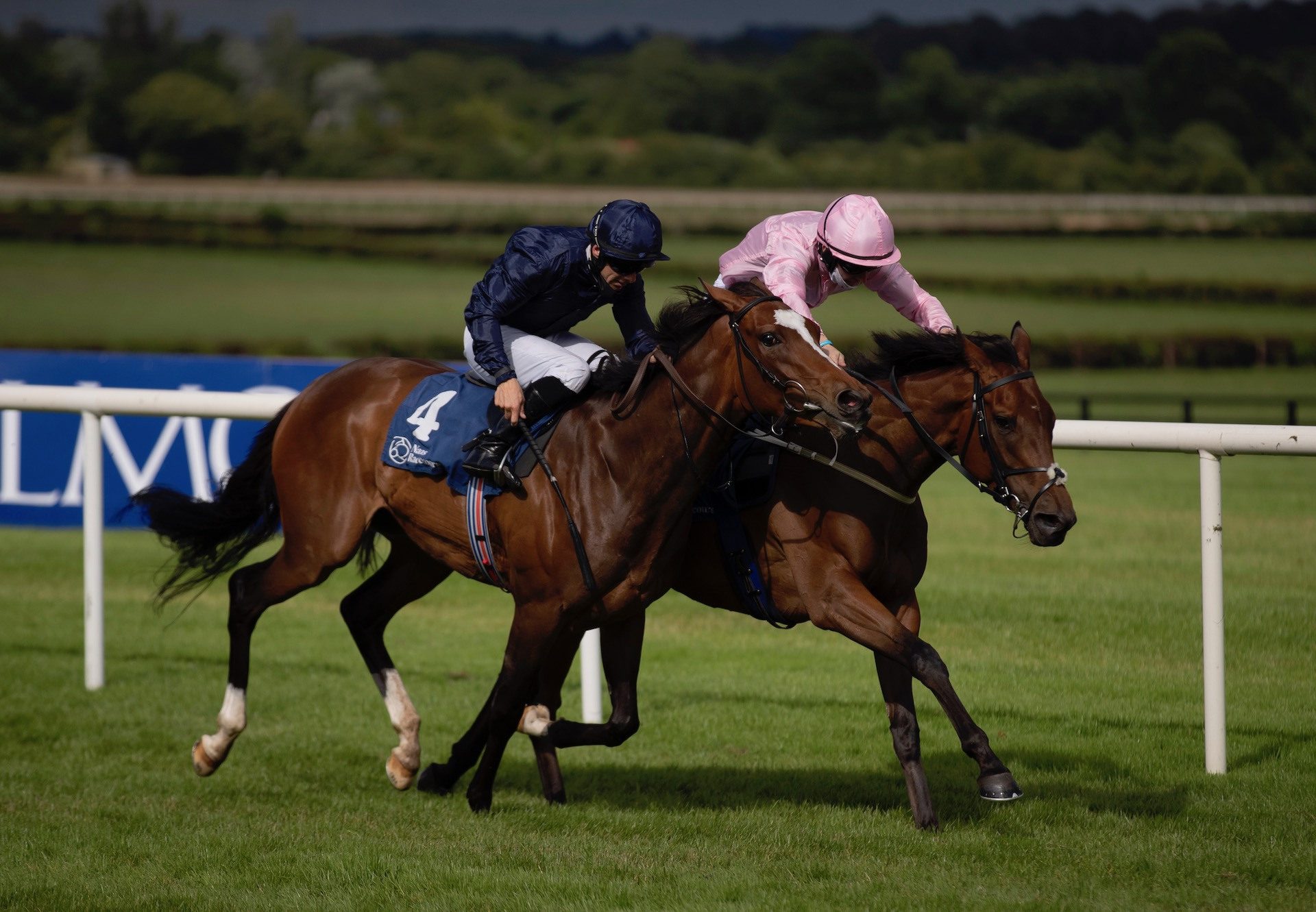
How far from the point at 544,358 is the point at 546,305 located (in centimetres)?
20

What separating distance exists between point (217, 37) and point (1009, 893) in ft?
84.5

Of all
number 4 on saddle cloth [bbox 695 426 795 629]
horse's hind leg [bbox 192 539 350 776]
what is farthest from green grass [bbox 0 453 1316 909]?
number 4 on saddle cloth [bbox 695 426 795 629]

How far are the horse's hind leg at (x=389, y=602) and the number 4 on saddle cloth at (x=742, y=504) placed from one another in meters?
1.15

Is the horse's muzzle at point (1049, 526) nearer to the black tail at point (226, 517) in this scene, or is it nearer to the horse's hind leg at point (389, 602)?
the horse's hind leg at point (389, 602)

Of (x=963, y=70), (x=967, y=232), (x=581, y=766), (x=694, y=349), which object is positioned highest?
(x=963, y=70)

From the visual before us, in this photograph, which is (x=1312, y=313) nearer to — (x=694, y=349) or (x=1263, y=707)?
(x=1263, y=707)

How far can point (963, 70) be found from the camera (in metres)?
23.6

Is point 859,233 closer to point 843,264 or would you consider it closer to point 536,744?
point 843,264

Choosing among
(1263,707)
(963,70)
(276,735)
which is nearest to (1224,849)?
(1263,707)

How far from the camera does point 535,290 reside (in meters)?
4.32

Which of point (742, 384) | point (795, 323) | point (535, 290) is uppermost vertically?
point (535, 290)

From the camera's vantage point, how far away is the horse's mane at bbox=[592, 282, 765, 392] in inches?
156

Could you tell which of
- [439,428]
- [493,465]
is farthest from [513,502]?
[439,428]

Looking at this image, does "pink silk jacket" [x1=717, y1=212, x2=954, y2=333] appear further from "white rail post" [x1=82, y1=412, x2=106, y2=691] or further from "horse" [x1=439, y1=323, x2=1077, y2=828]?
"white rail post" [x1=82, y1=412, x2=106, y2=691]
